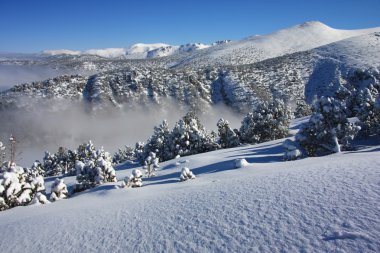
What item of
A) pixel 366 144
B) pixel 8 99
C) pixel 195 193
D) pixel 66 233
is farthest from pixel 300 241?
pixel 8 99

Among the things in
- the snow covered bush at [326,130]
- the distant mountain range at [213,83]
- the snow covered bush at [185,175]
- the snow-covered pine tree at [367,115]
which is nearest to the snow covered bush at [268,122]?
the snow-covered pine tree at [367,115]

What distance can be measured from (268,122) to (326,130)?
20152 mm

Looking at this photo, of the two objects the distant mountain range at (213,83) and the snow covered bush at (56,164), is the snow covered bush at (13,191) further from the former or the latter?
the distant mountain range at (213,83)

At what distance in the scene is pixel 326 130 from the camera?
1025 inches

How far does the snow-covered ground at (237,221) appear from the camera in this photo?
6.20 metres

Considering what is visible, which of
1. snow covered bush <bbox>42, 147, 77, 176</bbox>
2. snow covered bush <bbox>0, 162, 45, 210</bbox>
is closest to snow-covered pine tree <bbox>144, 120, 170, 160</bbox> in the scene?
snow covered bush <bbox>42, 147, 77, 176</bbox>

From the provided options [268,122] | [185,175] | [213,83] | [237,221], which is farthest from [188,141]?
[213,83]

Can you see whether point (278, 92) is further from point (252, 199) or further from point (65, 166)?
point (252, 199)

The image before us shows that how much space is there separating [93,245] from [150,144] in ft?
150

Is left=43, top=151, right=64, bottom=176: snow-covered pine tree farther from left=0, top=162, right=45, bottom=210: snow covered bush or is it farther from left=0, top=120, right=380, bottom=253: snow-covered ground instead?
left=0, top=120, right=380, bottom=253: snow-covered ground

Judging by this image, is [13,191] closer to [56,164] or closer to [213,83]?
[56,164]

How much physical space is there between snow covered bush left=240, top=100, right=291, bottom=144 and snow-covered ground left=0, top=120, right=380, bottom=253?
3579 cm

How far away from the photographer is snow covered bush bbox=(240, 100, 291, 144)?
1800 inches

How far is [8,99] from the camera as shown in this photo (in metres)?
160
